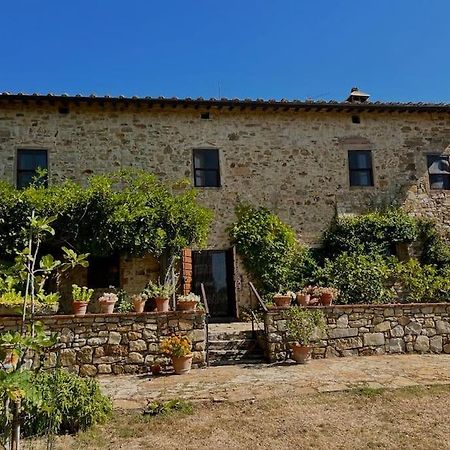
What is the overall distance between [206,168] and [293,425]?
9.45 m

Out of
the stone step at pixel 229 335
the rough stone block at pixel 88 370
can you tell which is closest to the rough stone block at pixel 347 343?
the stone step at pixel 229 335

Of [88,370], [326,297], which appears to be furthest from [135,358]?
[326,297]

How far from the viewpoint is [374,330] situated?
381 inches

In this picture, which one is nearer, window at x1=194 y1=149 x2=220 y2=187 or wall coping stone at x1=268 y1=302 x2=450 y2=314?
wall coping stone at x1=268 y1=302 x2=450 y2=314

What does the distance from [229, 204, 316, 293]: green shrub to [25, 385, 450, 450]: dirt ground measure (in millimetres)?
6622

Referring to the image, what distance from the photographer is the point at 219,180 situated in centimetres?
1383

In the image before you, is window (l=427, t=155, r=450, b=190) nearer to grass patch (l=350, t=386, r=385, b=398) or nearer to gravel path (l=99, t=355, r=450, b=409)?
gravel path (l=99, t=355, r=450, b=409)

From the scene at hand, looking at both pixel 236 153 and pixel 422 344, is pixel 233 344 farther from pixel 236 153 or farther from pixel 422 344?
pixel 236 153

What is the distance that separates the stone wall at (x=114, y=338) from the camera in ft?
27.9

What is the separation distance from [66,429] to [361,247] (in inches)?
399

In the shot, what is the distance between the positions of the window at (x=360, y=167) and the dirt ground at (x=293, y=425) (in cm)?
901

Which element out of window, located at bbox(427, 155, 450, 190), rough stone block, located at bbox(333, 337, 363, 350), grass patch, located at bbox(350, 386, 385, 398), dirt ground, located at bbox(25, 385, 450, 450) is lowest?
dirt ground, located at bbox(25, 385, 450, 450)

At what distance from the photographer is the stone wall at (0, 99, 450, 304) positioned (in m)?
13.1

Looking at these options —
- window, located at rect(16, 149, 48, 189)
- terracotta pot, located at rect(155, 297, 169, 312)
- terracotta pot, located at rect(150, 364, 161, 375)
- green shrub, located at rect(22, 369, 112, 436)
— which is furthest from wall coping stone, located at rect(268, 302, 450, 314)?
window, located at rect(16, 149, 48, 189)
